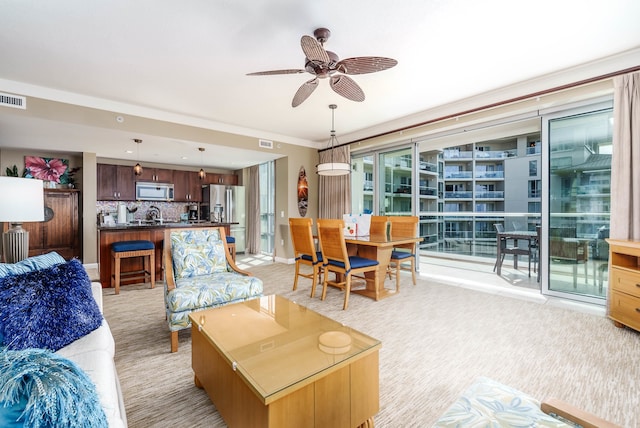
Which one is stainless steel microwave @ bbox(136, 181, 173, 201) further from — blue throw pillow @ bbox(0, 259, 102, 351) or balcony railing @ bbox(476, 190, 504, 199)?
balcony railing @ bbox(476, 190, 504, 199)

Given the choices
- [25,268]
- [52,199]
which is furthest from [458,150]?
[52,199]

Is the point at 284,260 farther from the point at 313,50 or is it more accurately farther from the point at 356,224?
the point at 313,50

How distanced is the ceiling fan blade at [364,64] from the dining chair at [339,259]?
151 cm

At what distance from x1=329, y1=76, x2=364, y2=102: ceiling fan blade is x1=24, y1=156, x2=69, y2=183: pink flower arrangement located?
624cm

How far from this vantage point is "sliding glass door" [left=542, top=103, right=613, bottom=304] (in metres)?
3.24

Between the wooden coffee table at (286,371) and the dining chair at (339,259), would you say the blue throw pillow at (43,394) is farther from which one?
the dining chair at (339,259)

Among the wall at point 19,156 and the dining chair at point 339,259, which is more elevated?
the wall at point 19,156

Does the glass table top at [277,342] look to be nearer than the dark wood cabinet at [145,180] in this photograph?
Yes

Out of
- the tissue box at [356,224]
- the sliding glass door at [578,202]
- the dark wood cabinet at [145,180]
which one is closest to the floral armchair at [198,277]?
the tissue box at [356,224]

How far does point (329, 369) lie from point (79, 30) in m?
3.24

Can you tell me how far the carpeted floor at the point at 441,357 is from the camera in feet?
5.39

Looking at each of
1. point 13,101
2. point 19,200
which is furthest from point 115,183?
point 19,200

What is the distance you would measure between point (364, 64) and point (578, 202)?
307 cm

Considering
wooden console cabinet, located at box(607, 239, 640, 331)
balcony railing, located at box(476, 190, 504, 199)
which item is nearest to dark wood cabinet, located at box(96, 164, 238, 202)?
balcony railing, located at box(476, 190, 504, 199)
